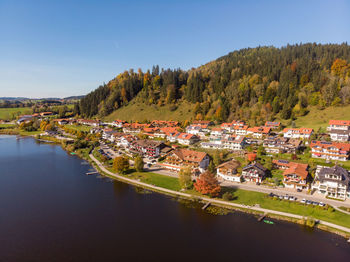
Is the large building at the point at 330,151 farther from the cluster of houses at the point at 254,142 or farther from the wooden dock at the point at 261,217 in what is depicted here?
the wooden dock at the point at 261,217

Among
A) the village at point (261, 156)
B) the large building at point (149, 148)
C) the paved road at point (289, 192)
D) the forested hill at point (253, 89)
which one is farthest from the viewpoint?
the forested hill at point (253, 89)

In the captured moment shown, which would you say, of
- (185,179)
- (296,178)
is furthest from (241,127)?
(185,179)

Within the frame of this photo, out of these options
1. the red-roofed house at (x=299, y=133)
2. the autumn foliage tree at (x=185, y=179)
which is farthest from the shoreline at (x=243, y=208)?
the red-roofed house at (x=299, y=133)

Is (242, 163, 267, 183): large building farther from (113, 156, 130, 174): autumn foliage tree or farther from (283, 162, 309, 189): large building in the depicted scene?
(113, 156, 130, 174): autumn foliage tree

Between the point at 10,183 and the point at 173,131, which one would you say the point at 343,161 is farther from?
the point at 10,183

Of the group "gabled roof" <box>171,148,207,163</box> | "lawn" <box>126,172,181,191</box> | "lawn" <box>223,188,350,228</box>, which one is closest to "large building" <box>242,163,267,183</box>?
"lawn" <box>223,188,350,228</box>

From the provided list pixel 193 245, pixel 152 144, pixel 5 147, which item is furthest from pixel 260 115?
pixel 5 147

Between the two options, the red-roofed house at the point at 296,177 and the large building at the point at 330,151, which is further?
the large building at the point at 330,151
